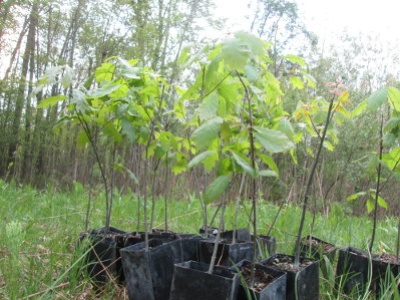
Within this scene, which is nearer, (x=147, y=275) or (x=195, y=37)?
(x=147, y=275)

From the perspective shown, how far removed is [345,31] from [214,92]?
556 centimetres

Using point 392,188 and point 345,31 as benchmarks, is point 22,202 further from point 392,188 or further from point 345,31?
point 345,31

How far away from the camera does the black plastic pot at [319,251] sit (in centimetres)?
159

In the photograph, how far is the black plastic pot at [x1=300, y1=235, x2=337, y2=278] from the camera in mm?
1588

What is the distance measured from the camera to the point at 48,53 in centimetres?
524

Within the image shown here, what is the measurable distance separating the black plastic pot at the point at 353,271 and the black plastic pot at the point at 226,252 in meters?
0.36

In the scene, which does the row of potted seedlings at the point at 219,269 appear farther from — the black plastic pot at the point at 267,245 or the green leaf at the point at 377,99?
the green leaf at the point at 377,99

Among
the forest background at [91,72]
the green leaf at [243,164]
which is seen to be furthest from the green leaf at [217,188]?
the forest background at [91,72]

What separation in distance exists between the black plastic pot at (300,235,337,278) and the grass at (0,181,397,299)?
0.10 metres

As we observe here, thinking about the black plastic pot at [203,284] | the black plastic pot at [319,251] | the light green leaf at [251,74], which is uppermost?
the light green leaf at [251,74]

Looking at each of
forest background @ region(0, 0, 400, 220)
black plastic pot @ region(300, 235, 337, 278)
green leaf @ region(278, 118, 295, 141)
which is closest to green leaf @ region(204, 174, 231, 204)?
green leaf @ region(278, 118, 295, 141)

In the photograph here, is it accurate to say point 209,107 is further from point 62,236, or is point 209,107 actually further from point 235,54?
point 62,236

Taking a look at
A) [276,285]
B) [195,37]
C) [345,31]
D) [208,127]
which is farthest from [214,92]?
[345,31]

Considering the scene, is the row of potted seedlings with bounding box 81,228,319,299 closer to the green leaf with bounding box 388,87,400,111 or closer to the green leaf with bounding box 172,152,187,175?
the green leaf with bounding box 172,152,187,175
